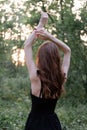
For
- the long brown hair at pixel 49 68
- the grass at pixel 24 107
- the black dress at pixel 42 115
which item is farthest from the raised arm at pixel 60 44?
the grass at pixel 24 107

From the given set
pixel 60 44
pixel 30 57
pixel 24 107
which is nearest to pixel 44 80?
pixel 30 57

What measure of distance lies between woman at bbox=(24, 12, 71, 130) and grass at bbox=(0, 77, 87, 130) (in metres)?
5.20

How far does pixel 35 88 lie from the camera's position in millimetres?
3473

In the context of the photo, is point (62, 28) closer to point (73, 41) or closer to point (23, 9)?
point (73, 41)

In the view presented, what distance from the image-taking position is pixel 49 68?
343 cm

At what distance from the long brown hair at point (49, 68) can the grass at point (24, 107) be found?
17.5ft

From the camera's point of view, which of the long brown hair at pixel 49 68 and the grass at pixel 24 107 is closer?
the long brown hair at pixel 49 68

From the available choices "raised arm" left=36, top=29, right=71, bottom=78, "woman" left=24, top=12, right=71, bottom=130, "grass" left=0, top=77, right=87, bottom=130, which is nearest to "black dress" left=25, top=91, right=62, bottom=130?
"woman" left=24, top=12, right=71, bottom=130

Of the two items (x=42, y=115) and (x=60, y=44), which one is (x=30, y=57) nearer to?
(x=60, y=44)

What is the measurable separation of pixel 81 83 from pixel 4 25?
22.1 ft

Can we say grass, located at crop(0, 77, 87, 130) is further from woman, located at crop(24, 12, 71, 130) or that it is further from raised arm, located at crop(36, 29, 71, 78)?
woman, located at crop(24, 12, 71, 130)

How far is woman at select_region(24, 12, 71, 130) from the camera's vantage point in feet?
11.2

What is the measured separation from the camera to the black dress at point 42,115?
11.5 ft

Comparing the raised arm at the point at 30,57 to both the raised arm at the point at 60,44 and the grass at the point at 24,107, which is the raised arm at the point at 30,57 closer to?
the raised arm at the point at 60,44
